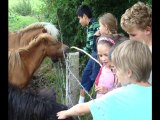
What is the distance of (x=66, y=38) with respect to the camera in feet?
26.3

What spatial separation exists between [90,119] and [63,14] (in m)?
3.97

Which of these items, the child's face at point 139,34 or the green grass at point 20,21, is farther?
the green grass at point 20,21

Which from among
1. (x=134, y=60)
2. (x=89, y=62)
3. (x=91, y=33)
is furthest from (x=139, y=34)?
(x=91, y=33)

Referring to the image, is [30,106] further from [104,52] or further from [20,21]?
[20,21]

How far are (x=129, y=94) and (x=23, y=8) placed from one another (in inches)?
467

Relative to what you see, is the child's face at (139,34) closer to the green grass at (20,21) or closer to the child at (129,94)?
the child at (129,94)

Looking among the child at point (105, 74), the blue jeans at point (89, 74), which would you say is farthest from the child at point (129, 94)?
the blue jeans at point (89, 74)

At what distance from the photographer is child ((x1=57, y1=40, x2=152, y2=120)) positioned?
5.69ft

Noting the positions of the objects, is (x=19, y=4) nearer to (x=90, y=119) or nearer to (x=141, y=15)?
(x=90, y=119)

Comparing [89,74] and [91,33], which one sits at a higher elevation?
[91,33]

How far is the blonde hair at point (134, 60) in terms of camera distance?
1.77 meters

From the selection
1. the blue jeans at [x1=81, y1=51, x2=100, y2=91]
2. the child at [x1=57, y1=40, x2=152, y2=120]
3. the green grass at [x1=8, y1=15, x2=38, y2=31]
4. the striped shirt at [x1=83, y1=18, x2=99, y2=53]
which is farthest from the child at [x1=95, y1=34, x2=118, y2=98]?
the green grass at [x1=8, y1=15, x2=38, y2=31]

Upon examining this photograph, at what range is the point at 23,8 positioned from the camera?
1323 cm
